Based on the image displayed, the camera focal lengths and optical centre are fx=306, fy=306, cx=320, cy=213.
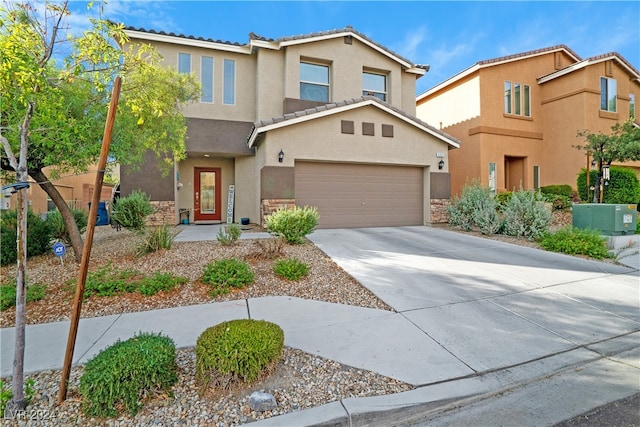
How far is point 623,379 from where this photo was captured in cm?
296

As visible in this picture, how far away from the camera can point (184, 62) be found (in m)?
11.9

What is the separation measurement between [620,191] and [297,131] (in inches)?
535

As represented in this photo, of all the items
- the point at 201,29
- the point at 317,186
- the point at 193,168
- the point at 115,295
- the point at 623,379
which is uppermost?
the point at 201,29

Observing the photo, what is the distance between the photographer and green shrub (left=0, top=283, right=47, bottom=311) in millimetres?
4414

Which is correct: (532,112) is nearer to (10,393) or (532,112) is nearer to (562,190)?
(562,190)

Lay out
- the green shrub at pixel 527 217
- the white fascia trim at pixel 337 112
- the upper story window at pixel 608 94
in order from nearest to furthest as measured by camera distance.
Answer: the green shrub at pixel 527 217 < the white fascia trim at pixel 337 112 < the upper story window at pixel 608 94

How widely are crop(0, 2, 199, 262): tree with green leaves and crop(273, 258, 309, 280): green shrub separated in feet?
10.3

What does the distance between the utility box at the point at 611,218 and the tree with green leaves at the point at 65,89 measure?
11.0 meters

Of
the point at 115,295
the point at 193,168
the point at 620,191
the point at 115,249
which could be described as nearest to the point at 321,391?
the point at 115,295

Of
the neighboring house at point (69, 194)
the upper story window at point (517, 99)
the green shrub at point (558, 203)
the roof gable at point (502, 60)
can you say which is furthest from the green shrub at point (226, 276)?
the upper story window at point (517, 99)

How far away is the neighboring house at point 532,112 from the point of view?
14.8m

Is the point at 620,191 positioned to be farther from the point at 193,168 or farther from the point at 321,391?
the point at 193,168

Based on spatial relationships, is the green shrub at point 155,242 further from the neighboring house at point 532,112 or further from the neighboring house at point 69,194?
the neighboring house at point 532,112

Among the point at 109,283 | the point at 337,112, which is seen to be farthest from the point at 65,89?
the point at 337,112
